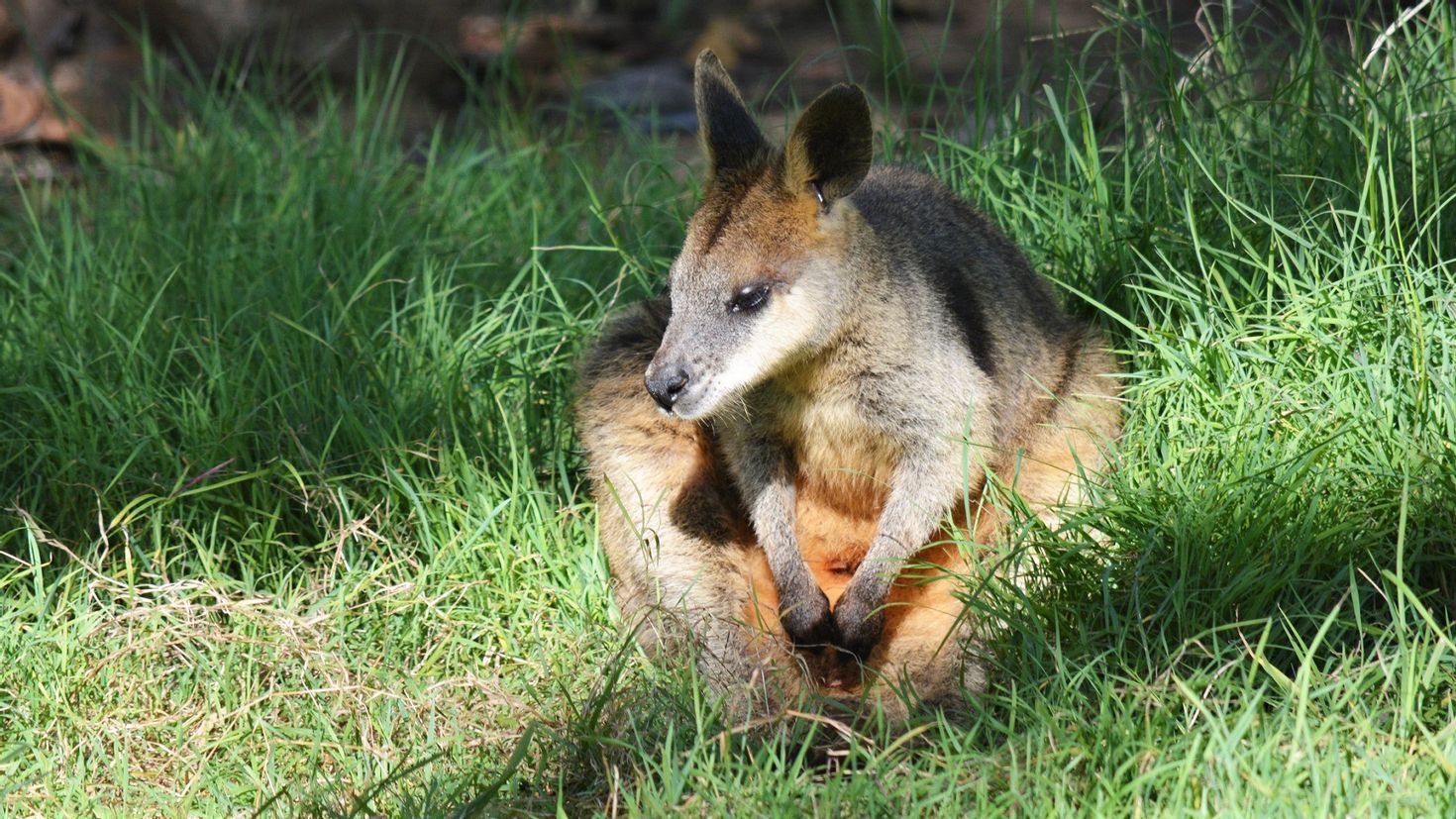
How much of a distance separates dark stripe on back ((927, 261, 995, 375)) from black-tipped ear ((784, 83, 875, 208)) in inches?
14.6

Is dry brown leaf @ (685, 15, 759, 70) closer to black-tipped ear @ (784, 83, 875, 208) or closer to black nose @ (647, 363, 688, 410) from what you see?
black-tipped ear @ (784, 83, 875, 208)

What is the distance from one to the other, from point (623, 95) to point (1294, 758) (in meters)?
5.54

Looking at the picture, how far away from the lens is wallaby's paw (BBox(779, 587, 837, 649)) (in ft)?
11.6

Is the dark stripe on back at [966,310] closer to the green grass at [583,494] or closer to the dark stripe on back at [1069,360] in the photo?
the dark stripe on back at [1069,360]

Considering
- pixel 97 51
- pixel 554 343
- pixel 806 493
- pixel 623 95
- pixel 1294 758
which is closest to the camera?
pixel 1294 758

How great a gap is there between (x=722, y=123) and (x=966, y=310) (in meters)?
0.75

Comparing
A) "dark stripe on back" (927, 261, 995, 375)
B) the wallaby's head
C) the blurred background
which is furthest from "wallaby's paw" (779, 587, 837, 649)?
the blurred background

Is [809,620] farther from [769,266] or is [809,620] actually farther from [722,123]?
[722,123]

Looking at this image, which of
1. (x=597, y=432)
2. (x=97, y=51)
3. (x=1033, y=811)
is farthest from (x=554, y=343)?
(x=97, y=51)

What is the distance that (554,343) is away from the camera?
4.52 meters

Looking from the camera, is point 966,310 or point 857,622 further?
point 966,310

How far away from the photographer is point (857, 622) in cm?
349

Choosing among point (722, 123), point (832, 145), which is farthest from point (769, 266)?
point (722, 123)

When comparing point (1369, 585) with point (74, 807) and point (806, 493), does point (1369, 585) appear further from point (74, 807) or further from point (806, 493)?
point (74, 807)
